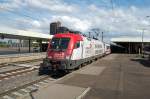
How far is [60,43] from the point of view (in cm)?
1881

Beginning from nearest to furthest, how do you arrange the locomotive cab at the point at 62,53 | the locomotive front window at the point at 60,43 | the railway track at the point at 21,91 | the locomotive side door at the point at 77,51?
the railway track at the point at 21,91 → the locomotive cab at the point at 62,53 → the locomotive front window at the point at 60,43 → the locomotive side door at the point at 77,51

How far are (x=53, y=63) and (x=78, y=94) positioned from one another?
8.03 meters

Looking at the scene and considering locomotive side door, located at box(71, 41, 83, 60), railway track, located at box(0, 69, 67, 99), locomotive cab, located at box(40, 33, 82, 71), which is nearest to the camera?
railway track, located at box(0, 69, 67, 99)

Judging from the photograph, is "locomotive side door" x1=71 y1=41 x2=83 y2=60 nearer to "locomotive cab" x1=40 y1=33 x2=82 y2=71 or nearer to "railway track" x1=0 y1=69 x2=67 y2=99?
"locomotive cab" x1=40 y1=33 x2=82 y2=71

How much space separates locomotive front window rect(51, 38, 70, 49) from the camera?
60.8ft

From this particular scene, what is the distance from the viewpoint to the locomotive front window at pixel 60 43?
1854 cm

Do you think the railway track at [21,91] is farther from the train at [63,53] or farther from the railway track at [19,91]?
the train at [63,53]

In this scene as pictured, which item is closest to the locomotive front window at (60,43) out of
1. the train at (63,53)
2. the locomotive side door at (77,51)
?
the train at (63,53)

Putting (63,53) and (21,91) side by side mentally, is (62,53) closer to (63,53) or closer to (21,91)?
(63,53)

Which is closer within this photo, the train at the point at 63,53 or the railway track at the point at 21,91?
the railway track at the point at 21,91

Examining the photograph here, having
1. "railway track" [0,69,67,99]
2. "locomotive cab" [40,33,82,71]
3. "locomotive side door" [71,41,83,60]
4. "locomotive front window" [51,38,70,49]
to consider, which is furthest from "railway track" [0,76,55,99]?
"locomotive side door" [71,41,83,60]

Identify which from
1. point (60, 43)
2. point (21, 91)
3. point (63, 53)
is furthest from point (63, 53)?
point (21, 91)

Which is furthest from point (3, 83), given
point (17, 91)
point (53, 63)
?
point (53, 63)

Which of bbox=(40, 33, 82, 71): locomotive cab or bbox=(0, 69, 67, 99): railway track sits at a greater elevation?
bbox=(40, 33, 82, 71): locomotive cab
